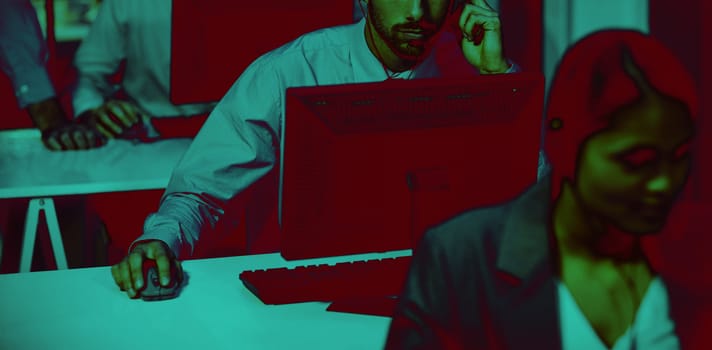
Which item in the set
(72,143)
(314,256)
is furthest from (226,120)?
(314,256)

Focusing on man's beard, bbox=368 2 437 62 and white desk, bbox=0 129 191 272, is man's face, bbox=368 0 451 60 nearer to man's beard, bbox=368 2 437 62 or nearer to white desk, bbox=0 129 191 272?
man's beard, bbox=368 2 437 62

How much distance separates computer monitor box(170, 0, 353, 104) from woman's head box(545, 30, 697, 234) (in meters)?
1.07

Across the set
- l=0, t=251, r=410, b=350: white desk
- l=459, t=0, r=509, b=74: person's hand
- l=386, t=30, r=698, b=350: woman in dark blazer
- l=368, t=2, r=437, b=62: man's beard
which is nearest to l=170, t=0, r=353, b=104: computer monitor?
l=368, t=2, r=437, b=62: man's beard

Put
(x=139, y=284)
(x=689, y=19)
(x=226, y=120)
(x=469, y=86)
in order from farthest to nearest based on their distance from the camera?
(x=689, y=19) → (x=226, y=120) → (x=139, y=284) → (x=469, y=86)

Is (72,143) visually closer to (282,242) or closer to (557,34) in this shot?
(282,242)

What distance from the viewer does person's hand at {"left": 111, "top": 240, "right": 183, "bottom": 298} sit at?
5.80 feet

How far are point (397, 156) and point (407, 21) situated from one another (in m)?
0.83

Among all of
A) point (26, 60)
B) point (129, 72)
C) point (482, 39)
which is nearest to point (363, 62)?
point (482, 39)

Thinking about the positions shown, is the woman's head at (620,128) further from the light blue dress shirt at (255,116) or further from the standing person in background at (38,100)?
the standing person in background at (38,100)

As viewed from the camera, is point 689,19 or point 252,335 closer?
point 252,335

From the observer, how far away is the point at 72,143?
2699 mm

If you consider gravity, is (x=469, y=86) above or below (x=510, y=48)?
above

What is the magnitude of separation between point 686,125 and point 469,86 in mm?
498

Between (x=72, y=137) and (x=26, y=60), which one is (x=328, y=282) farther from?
(x=26, y=60)
